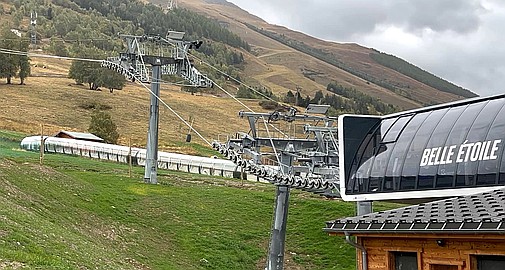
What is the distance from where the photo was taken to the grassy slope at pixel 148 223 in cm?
2156

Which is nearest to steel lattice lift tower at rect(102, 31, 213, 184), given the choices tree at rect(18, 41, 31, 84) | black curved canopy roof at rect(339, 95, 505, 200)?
black curved canopy roof at rect(339, 95, 505, 200)

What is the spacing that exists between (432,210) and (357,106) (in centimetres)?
16456

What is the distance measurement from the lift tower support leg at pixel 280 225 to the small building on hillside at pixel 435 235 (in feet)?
42.4

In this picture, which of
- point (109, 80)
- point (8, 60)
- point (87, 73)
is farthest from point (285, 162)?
point (87, 73)

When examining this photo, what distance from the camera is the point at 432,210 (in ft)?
44.6

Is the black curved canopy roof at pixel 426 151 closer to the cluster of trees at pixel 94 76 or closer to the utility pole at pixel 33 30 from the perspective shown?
the cluster of trees at pixel 94 76

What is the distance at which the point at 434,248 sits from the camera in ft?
42.8

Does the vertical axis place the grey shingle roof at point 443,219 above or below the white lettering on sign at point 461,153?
below

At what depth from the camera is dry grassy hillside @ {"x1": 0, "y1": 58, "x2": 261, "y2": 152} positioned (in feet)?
277

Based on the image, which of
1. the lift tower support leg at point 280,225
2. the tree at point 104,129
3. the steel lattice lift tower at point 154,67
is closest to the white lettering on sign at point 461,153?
the lift tower support leg at point 280,225

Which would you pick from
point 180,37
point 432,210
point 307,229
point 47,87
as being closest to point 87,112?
point 47,87

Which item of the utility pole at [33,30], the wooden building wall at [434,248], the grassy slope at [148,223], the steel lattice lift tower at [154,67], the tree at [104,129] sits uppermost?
the utility pole at [33,30]

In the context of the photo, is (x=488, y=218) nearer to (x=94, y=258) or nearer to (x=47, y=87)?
(x=94, y=258)

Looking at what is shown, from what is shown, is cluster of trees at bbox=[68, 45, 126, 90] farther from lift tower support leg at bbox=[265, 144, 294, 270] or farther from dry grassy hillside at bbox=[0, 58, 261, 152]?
lift tower support leg at bbox=[265, 144, 294, 270]
